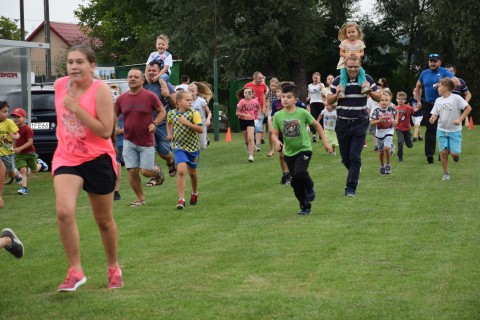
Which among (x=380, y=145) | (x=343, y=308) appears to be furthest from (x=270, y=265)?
(x=380, y=145)

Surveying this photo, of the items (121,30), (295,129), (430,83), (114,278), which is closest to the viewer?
(114,278)

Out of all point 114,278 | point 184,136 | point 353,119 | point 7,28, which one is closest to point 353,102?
point 353,119

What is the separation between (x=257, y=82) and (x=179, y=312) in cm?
1892

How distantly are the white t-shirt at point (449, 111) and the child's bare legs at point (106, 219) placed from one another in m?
9.70

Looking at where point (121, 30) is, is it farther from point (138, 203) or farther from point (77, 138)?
point (77, 138)

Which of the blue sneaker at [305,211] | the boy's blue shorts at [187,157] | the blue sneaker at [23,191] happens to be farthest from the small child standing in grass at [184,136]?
the blue sneaker at [23,191]

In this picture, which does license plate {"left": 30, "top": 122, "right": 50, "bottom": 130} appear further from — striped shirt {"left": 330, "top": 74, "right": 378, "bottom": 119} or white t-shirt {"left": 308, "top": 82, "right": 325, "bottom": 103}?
striped shirt {"left": 330, "top": 74, "right": 378, "bottom": 119}

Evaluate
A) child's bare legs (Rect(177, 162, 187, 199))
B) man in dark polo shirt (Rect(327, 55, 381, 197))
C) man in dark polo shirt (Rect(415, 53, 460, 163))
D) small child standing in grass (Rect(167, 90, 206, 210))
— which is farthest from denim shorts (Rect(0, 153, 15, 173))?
man in dark polo shirt (Rect(415, 53, 460, 163))

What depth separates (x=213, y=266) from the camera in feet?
28.2

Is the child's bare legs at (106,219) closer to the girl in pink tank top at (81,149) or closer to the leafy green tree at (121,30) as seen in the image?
the girl in pink tank top at (81,149)

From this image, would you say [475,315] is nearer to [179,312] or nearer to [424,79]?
[179,312]

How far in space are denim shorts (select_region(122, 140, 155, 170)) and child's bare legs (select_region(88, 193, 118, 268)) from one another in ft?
19.2

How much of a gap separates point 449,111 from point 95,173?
1002 centimetres

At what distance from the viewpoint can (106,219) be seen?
24.7 feet
